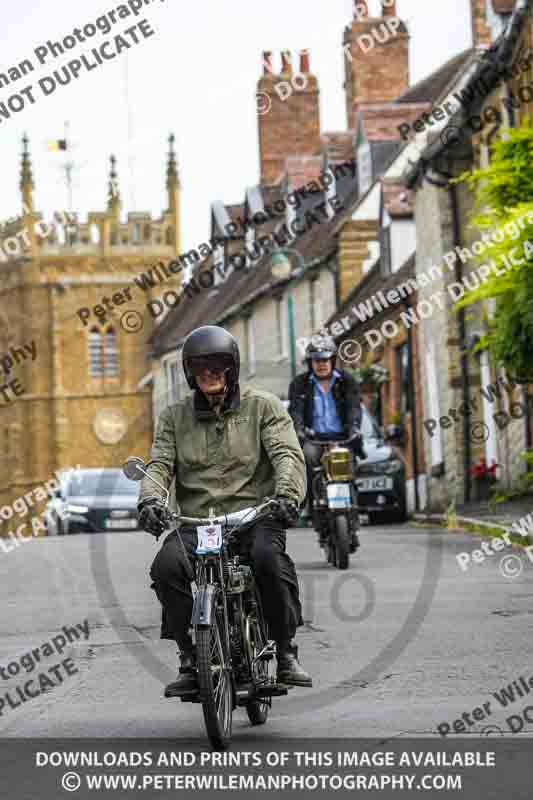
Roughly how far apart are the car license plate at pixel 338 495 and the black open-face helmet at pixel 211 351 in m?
7.77

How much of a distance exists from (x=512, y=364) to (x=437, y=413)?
14.5 meters

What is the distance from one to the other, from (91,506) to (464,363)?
716 cm

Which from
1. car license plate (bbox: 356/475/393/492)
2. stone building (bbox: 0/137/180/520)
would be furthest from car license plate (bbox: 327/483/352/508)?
stone building (bbox: 0/137/180/520)

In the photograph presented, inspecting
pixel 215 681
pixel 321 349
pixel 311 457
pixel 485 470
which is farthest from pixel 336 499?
pixel 485 470

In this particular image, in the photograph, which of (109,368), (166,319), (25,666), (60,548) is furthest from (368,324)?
(109,368)

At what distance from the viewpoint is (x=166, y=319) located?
8019cm

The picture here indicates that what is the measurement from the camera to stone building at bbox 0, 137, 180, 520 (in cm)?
8888

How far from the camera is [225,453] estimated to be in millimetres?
7562

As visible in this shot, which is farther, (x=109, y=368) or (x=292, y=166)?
(x=109, y=368)

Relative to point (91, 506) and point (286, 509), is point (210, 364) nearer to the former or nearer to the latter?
point (286, 509)

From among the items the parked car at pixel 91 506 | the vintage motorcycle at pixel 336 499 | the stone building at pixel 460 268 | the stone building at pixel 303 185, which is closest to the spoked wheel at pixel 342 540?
the vintage motorcycle at pixel 336 499

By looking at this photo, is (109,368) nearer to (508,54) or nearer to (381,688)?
(508,54)

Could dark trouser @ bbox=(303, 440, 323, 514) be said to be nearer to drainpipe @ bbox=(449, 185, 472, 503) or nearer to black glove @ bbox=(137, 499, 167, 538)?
black glove @ bbox=(137, 499, 167, 538)

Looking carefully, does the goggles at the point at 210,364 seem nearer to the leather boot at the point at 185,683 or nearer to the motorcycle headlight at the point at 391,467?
the leather boot at the point at 185,683
